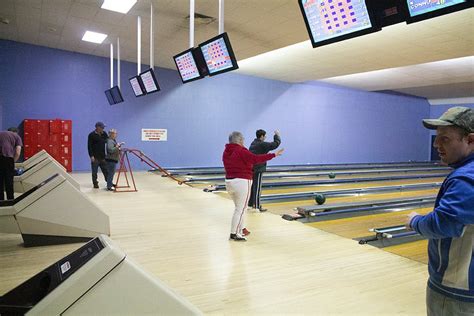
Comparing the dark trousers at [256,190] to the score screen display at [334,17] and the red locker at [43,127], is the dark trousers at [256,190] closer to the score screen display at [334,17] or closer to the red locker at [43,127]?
the score screen display at [334,17]

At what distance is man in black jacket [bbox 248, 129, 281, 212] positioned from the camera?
18.0 feet

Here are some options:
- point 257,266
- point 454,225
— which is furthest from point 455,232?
point 257,266

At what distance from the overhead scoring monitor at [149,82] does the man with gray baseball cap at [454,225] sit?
5.70 meters

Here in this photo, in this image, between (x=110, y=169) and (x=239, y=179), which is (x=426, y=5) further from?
(x=110, y=169)

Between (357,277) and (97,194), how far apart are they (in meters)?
5.22

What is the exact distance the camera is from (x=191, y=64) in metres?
5.34

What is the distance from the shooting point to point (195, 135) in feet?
38.5

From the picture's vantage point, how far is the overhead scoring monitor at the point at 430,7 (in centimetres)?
219

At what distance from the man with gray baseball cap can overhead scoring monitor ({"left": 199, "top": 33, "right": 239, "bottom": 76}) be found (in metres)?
3.32

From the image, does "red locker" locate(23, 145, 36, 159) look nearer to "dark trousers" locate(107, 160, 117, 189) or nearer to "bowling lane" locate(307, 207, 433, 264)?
"dark trousers" locate(107, 160, 117, 189)

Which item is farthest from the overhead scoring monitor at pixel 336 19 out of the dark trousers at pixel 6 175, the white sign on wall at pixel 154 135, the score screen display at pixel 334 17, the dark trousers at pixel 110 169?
the white sign on wall at pixel 154 135

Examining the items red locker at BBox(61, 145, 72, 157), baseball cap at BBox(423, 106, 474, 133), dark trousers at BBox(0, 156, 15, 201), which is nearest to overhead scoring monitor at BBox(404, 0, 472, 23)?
baseball cap at BBox(423, 106, 474, 133)

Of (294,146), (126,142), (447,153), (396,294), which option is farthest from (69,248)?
(294,146)

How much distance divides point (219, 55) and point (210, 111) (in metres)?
7.37
